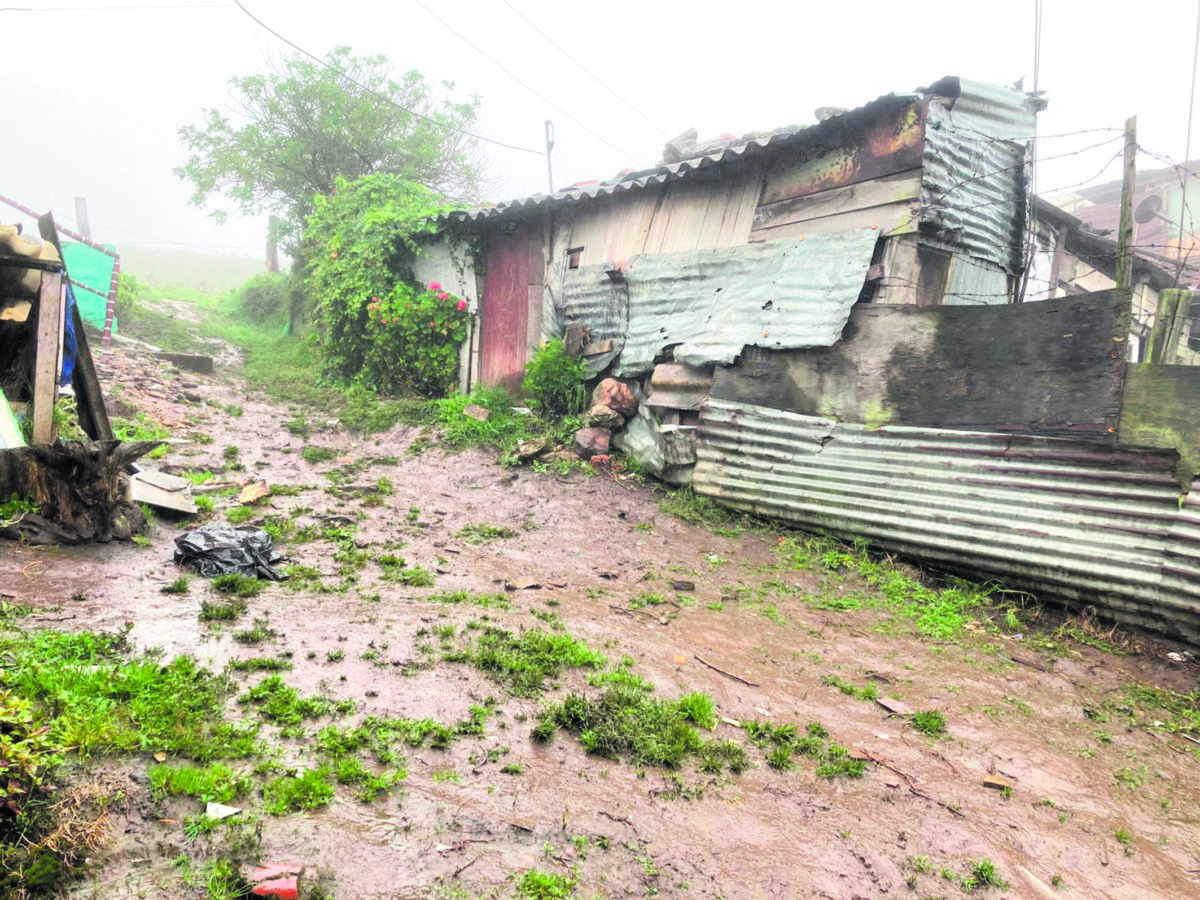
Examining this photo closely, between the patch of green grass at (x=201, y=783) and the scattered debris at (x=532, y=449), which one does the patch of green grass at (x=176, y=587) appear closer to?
the patch of green grass at (x=201, y=783)

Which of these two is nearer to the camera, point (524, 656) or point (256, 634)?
point (256, 634)

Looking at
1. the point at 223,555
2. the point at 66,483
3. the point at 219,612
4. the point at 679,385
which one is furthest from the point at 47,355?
the point at 679,385

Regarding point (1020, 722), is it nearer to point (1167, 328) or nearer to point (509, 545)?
point (1167, 328)

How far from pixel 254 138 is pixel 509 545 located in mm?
19578

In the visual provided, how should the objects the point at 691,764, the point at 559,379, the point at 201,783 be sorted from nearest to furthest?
the point at 201,783 → the point at 691,764 → the point at 559,379

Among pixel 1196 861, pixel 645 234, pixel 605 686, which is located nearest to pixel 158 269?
pixel 645 234

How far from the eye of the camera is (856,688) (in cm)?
393

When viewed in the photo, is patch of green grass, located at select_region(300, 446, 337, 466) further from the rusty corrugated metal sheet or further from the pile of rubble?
the rusty corrugated metal sheet

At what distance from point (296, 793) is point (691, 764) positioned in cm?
165

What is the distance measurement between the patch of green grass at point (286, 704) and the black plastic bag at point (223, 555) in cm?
167

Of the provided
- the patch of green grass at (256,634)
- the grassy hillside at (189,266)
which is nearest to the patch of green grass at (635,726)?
the patch of green grass at (256,634)

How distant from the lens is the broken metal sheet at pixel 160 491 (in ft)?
17.1

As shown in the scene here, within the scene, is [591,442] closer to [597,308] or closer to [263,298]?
[597,308]

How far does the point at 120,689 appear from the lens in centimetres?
272
